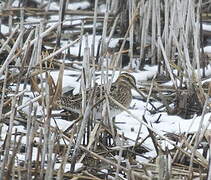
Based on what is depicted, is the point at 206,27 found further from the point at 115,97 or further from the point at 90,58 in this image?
the point at 115,97

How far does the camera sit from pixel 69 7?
9906 millimetres

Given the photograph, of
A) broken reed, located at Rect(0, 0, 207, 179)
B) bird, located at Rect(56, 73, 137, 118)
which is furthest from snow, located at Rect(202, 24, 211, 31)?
bird, located at Rect(56, 73, 137, 118)

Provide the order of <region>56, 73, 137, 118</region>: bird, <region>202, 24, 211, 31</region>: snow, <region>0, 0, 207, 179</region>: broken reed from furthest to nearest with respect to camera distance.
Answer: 1. <region>202, 24, 211, 31</region>: snow
2. <region>56, 73, 137, 118</region>: bird
3. <region>0, 0, 207, 179</region>: broken reed

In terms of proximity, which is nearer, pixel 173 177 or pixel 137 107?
pixel 173 177

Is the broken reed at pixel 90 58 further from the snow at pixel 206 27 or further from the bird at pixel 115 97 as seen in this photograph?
the snow at pixel 206 27

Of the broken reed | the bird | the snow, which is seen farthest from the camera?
the snow

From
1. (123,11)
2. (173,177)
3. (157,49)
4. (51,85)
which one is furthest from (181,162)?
(123,11)

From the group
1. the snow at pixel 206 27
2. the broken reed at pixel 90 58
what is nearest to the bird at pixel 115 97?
the broken reed at pixel 90 58

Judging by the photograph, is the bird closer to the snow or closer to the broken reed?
the broken reed

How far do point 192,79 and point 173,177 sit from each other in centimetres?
212

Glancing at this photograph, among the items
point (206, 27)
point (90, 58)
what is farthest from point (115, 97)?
point (206, 27)

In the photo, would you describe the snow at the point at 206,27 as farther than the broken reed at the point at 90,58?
Yes

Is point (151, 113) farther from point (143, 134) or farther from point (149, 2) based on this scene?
point (149, 2)

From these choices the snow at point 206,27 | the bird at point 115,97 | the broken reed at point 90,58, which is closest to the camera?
the broken reed at point 90,58
